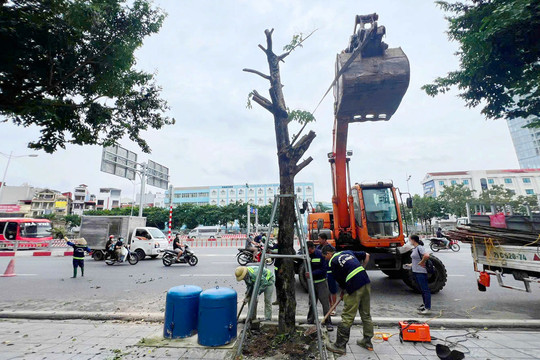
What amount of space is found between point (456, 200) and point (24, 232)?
53.8m

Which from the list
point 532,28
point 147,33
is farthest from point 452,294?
point 147,33

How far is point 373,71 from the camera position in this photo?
5004 mm

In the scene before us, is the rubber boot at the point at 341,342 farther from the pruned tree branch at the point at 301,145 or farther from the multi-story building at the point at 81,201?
the multi-story building at the point at 81,201

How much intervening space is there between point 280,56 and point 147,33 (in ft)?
10.8

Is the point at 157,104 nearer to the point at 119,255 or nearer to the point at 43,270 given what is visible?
the point at 119,255

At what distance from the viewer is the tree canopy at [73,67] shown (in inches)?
167

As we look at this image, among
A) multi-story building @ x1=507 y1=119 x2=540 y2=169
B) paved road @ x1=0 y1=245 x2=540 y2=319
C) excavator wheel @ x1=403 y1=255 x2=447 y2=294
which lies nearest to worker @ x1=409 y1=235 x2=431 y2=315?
paved road @ x1=0 y1=245 x2=540 y2=319

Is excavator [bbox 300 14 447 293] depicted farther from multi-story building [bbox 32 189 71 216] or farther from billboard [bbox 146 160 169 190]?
multi-story building [bbox 32 189 71 216]

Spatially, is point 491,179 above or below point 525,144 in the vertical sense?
A: below

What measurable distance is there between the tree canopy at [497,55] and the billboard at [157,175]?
61.7ft

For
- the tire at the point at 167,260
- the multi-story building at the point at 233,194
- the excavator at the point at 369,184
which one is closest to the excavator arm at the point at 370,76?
the excavator at the point at 369,184

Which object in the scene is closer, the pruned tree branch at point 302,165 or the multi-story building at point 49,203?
the pruned tree branch at point 302,165

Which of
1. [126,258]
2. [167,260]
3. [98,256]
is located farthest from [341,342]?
[98,256]

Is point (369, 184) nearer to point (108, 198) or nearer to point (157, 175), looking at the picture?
point (157, 175)
